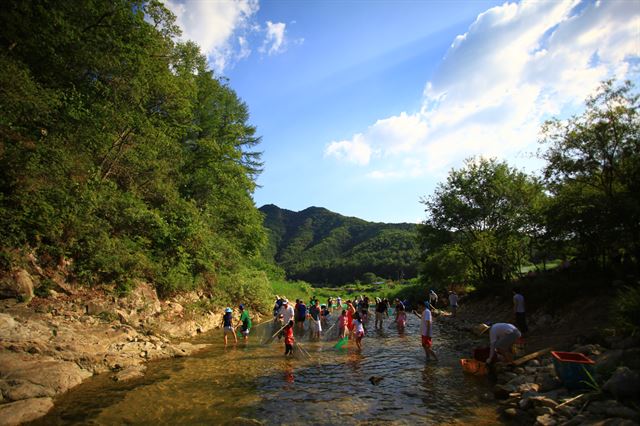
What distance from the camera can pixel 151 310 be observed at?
1622 cm

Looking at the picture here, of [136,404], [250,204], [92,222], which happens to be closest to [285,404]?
[136,404]

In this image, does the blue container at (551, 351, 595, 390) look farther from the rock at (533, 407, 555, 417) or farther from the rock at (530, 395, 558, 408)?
the rock at (533, 407, 555, 417)

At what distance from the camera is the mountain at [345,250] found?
11638cm

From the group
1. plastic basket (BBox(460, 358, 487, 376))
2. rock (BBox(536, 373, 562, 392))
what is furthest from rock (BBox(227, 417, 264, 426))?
plastic basket (BBox(460, 358, 487, 376))

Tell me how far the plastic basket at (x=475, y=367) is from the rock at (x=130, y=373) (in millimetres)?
10547

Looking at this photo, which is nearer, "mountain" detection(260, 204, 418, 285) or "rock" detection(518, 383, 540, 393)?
"rock" detection(518, 383, 540, 393)

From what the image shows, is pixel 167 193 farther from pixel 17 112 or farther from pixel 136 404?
pixel 136 404

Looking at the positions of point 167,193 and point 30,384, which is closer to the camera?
point 30,384

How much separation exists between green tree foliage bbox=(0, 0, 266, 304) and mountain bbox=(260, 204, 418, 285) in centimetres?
5510

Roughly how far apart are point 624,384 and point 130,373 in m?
12.7

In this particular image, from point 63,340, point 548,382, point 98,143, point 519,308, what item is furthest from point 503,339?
point 98,143

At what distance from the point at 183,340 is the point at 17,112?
1199 centimetres

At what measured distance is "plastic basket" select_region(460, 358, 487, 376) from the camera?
1035 cm

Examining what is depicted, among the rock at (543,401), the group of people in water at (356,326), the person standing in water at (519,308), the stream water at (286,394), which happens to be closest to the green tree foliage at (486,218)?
the group of people in water at (356,326)
